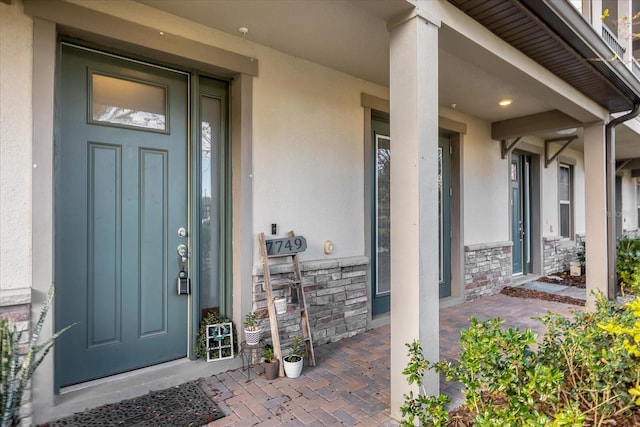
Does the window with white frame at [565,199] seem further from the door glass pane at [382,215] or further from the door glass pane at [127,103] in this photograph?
the door glass pane at [127,103]

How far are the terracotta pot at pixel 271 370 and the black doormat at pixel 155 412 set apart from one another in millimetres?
449

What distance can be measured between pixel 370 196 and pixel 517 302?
2853mm

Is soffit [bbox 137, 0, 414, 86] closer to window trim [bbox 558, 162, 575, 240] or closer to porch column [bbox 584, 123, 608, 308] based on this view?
porch column [bbox 584, 123, 608, 308]

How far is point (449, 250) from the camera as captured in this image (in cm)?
504

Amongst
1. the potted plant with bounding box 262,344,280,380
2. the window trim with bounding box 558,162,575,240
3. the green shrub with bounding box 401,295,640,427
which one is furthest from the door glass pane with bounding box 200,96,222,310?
the window trim with bounding box 558,162,575,240

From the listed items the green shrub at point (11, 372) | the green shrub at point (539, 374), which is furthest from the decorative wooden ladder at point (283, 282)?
the green shrub at point (11, 372)

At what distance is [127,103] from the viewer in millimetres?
2566

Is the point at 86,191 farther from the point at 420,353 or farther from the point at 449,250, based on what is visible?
the point at 449,250

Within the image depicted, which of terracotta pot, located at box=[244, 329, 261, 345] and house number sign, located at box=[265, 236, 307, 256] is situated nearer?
terracotta pot, located at box=[244, 329, 261, 345]

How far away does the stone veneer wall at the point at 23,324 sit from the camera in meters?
1.95

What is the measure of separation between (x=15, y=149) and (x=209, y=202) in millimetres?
1262

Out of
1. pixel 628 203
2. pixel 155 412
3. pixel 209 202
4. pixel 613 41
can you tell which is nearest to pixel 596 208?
pixel 613 41

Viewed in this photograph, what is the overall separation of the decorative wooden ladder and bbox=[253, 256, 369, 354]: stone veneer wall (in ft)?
0.25

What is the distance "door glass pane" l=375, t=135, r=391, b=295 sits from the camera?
4035 mm
